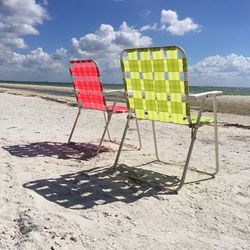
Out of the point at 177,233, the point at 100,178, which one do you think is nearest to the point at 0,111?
the point at 100,178

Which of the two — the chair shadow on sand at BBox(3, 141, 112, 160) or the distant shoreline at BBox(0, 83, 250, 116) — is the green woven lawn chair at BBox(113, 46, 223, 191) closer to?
the chair shadow on sand at BBox(3, 141, 112, 160)

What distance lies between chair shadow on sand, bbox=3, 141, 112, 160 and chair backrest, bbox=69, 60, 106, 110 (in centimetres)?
63

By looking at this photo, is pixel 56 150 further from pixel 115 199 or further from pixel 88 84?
pixel 115 199

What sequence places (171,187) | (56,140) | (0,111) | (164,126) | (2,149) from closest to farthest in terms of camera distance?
(171,187) → (2,149) → (56,140) → (164,126) → (0,111)

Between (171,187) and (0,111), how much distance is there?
6.88 metres

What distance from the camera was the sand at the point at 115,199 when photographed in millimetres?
2750

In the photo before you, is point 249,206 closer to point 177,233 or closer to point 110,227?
point 177,233

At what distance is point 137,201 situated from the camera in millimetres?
3539

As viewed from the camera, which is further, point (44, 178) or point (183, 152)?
point (183, 152)

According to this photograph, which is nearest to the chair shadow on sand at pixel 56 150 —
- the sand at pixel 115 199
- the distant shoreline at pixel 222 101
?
the sand at pixel 115 199

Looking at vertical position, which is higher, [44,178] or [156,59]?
[156,59]

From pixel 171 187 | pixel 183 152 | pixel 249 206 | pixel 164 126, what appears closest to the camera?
pixel 249 206

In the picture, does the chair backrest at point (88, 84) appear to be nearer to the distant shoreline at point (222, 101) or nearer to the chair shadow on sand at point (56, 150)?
the chair shadow on sand at point (56, 150)

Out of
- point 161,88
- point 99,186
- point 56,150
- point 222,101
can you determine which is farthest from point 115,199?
point 222,101
